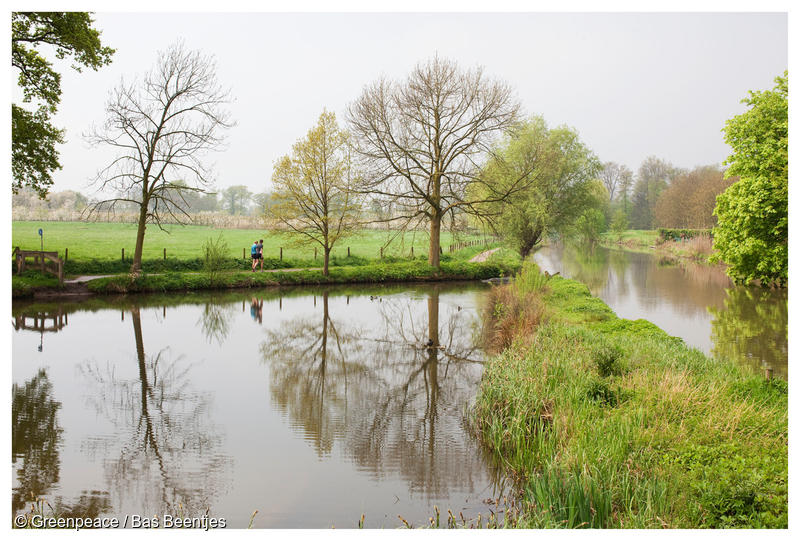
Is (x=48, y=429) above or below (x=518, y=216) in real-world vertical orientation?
below

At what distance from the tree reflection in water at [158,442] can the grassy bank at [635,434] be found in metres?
3.95

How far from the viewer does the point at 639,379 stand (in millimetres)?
9250

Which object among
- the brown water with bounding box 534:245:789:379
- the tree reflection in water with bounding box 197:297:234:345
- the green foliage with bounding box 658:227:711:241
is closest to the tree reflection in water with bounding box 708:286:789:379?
the brown water with bounding box 534:245:789:379

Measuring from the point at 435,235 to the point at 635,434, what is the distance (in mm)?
25474

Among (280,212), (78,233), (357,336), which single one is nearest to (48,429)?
(357,336)

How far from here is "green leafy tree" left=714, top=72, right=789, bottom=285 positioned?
17.3 m

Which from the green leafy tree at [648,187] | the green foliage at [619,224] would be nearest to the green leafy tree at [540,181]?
the green foliage at [619,224]

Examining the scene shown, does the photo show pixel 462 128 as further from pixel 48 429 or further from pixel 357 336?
pixel 48 429

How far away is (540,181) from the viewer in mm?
34344

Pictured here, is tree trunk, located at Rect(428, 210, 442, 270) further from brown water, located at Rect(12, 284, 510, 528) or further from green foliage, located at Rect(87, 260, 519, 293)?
brown water, located at Rect(12, 284, 510, 528)

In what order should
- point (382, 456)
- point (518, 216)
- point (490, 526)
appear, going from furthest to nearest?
point (518, 216)
point (382, 456)
point (490, 526)

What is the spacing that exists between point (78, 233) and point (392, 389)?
145ft

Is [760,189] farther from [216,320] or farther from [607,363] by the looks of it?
[216,320]

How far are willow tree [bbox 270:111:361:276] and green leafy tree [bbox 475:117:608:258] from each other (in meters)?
7.47
